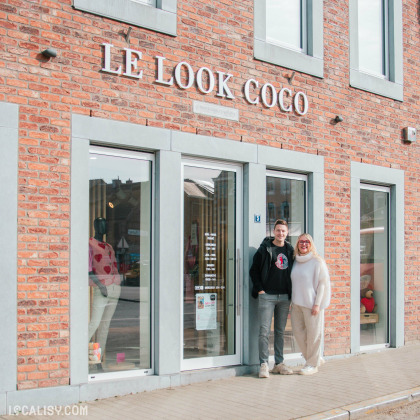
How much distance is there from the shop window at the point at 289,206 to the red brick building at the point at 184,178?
27 mm

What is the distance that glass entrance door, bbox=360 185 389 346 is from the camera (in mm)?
9961

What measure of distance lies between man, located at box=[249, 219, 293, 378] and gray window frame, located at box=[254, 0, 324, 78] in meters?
2.32

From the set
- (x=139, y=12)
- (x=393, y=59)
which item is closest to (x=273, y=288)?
(x=139, y=12)

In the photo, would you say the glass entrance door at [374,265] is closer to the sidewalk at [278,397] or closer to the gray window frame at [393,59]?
the gray window frame at [393,59]

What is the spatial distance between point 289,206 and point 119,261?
9.72 ft

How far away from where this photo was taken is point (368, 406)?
636cm

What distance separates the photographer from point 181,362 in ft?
24.2

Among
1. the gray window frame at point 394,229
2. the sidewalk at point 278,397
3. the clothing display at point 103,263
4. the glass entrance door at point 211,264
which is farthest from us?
the gray window frame at point 394,229

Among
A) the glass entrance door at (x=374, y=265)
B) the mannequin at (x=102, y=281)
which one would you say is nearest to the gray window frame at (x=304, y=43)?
the glass entrance door at (x=374, y=265)

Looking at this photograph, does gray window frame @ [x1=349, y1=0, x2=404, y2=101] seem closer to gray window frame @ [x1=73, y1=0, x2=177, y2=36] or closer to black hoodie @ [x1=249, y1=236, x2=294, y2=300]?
black hoodie @ [x1=249, y1=236, x2=294, y2=300]

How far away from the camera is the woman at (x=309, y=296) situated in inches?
308

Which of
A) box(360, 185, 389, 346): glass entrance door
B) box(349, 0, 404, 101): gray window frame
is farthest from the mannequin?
box(349, 0, 404, 101): gray window frame

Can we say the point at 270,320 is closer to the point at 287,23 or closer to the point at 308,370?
the point at 308,370

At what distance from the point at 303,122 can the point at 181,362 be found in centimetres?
383
